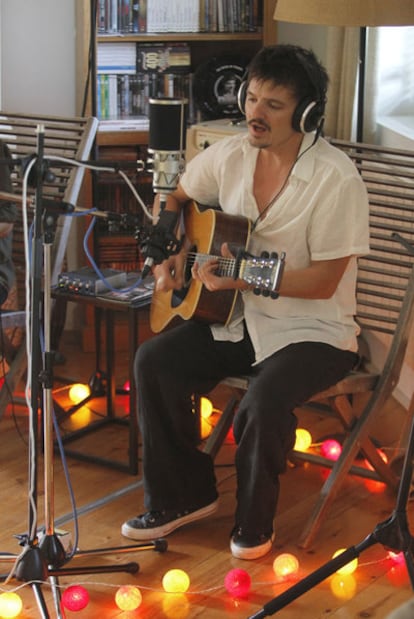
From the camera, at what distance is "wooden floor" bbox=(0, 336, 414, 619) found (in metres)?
2.29

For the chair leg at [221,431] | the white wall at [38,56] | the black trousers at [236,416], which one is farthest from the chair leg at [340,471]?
the white wall at [38,56]

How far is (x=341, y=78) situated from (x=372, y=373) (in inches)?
50.3

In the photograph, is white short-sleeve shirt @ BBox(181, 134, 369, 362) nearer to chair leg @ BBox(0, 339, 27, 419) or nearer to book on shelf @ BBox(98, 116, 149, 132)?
chair leg @ BBox(0, 339, 27, 419)

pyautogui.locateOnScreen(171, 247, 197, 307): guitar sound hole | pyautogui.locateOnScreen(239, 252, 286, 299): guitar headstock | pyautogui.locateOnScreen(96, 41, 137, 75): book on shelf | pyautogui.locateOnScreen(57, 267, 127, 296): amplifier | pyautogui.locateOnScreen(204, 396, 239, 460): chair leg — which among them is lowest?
pyautogui.locateOnScreen(204, 396, 239, 460): chair leg

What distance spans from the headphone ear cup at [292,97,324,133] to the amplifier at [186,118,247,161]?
112cm

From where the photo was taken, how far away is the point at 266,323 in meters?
2.58

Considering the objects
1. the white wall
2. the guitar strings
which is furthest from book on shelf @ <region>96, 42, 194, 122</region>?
the guitar strings

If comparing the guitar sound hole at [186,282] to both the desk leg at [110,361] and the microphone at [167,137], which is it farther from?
the desk leg at [110,361]

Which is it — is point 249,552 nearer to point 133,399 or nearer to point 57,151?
→ point 133,399

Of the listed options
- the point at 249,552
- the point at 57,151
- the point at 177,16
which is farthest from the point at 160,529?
the point at 177,16

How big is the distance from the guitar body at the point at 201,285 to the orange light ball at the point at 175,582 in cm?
64

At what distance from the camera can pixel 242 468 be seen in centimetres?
248

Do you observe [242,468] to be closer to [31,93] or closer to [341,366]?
[341,366]

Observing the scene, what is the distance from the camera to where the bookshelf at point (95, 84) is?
3.71 metres
